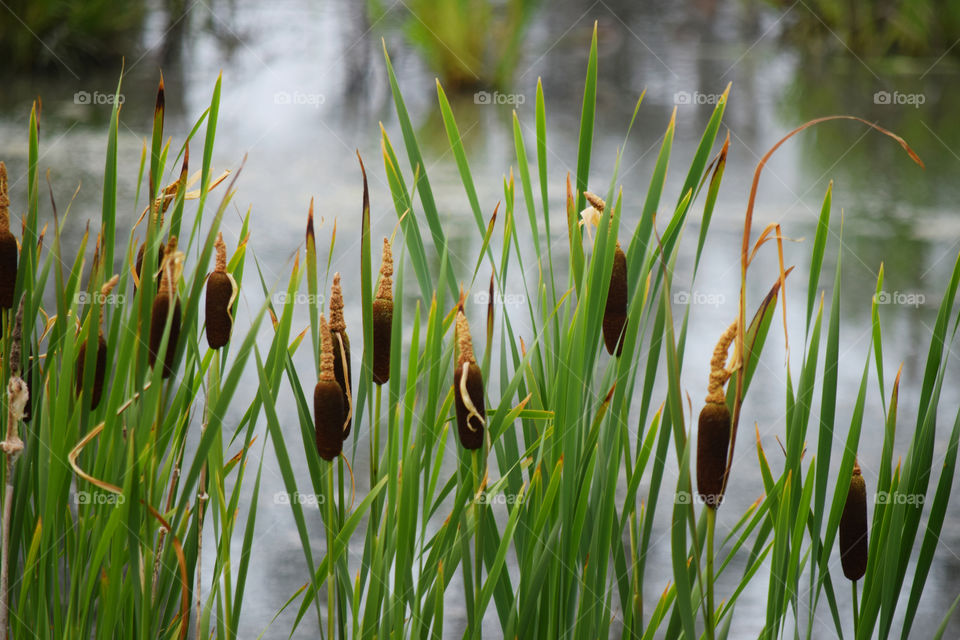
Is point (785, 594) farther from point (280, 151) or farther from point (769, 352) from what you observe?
point (280, 151)

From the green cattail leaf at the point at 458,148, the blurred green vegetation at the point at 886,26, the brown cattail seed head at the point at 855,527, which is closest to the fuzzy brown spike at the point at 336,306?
the green cattail leaf at the point at 458,148

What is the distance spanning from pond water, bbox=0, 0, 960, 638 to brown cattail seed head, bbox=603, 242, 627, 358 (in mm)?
400

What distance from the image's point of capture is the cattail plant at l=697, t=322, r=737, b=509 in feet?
1.23

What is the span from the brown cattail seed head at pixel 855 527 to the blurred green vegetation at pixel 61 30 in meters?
4.37

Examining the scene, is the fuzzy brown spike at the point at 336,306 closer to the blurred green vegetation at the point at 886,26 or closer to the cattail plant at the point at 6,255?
the cattail plant at the point at 6,255

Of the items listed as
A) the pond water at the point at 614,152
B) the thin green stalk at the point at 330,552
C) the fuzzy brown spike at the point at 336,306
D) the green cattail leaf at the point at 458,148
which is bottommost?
the thin green stalk at the point at 330,552

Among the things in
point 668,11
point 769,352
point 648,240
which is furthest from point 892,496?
point 668,11

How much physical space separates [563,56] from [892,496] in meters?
5.35

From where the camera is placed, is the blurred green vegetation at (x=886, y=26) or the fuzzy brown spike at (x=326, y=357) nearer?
the fuzzy brown spike at (x=326, y=357)

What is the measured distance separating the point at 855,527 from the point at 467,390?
0.77 feet

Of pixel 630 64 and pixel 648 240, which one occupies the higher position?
pixel 630 64

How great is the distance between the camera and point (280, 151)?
351 cm

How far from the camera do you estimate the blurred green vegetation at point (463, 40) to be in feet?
14.5

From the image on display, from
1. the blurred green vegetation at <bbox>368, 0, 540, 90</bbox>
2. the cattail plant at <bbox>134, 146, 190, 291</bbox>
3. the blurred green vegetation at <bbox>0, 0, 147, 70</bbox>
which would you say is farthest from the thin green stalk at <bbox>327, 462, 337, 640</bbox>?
the blurred green vegetation at <bbox>0, 0, 147, 70</bbox>
